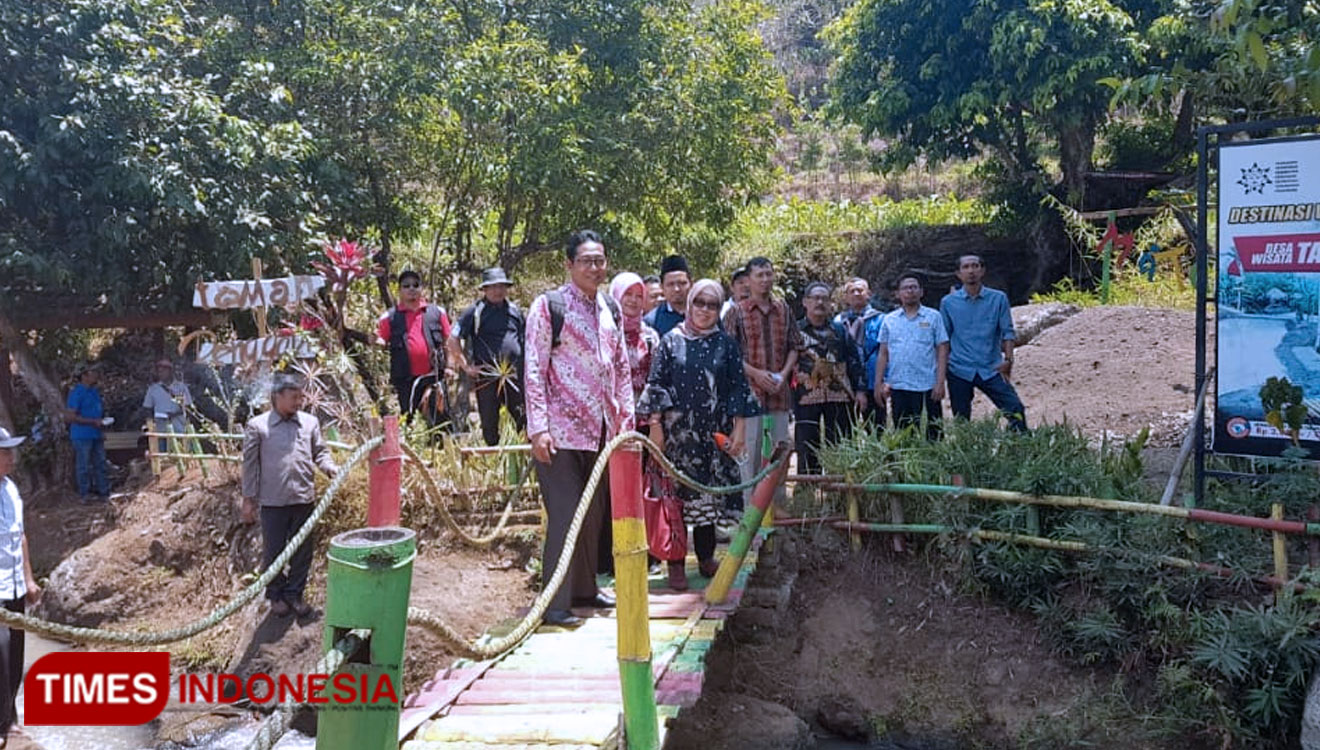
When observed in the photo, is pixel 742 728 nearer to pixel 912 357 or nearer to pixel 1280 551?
pixel 1280 551

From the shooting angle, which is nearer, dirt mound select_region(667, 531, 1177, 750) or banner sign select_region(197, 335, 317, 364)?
dirt mound select_region(667, 531, 1177, 750)

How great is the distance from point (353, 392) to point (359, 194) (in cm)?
380

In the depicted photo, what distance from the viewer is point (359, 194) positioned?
11141mm

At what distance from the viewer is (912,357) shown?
6938mm

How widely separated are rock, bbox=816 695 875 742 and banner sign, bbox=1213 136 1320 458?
2214 mm

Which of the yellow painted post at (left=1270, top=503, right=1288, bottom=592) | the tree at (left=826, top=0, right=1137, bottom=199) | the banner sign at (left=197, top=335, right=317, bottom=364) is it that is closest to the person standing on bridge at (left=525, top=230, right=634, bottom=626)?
the yellow painted post at (left=1270, top=503, right=1288, bottom=592)

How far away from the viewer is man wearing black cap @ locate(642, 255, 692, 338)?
6.39 meters

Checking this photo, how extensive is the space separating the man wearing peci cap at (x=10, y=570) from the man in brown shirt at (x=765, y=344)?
3.63 metres

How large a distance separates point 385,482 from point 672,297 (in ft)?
10.3

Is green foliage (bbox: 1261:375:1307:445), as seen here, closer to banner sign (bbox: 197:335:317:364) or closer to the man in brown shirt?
the man in brown shirt

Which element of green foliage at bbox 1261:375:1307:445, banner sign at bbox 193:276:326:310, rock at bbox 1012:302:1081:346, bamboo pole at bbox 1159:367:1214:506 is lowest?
bamboo pole at bbox 1159:367:1214:506

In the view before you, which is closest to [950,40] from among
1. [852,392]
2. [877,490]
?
[852,392]

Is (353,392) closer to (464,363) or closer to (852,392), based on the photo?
(464,363)

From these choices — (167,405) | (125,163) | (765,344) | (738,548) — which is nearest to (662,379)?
(738,548)
